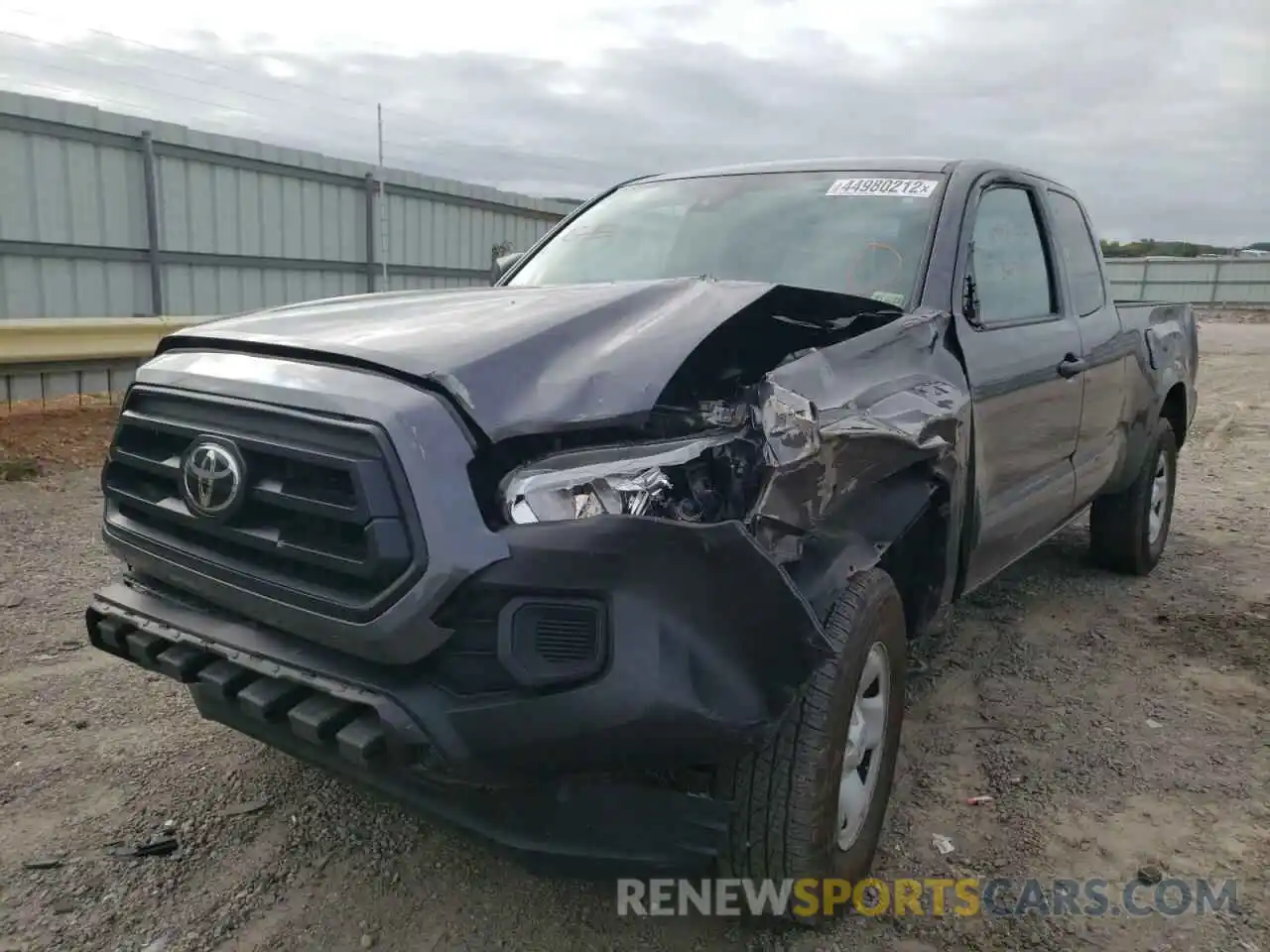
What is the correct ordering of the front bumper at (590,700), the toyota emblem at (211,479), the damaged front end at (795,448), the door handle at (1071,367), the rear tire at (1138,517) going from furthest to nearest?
the rear tire at (1138,517) < the door handle at (1071,367) < the toyota emblem at (211,479) < the damaged front end at (795,448) < the front bumper at (590,700)

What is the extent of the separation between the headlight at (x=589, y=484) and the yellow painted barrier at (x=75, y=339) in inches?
225

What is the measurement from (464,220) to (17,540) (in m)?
9.86

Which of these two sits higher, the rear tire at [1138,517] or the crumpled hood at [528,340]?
the crumpled hood at [528,340]

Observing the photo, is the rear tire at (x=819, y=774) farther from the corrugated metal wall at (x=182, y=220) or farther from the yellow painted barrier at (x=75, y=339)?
the corrugated metal wall at (x=182, y=220)

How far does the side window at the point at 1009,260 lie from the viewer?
10.9 feet

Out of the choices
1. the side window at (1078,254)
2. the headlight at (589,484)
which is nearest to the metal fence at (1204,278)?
the side window at (1078,254)

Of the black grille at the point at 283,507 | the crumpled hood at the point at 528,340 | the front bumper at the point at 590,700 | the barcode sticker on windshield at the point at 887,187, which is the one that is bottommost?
the front bumper at the point at 590,700

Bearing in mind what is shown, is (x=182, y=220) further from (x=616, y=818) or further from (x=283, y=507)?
(x=616, y=818)

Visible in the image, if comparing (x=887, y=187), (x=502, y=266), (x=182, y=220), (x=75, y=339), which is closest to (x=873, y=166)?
(x=887, y=187)

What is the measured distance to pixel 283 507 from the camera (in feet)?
6.40

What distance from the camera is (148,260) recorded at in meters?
9.58

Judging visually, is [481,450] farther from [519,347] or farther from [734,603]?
[734,603]

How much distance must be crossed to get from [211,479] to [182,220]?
8943 mm

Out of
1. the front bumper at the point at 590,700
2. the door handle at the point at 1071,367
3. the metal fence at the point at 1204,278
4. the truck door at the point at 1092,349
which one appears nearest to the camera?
the front bumper at the point at 590,700
